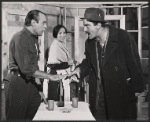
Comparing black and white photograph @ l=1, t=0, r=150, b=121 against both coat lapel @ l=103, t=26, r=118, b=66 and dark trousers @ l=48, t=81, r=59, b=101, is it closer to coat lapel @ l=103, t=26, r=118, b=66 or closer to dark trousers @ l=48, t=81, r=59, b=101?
coat lapel @ l=103, t=26, r=118, b=66

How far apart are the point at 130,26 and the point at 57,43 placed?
3.42 m

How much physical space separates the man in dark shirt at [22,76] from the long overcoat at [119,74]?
0.53m

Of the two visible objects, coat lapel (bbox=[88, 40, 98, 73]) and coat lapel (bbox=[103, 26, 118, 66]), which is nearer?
coat lapel (bbox=[103, 26, 118, 66])

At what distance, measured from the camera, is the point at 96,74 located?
9.81ft

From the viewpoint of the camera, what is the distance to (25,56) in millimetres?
2812

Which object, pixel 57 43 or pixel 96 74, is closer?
pixel 96 74

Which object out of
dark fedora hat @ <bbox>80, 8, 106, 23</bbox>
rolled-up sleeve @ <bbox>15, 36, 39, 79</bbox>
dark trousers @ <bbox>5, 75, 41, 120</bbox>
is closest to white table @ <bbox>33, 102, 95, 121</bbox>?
dark trousers @ <bbox>5, 75, 41, 120</bbox>

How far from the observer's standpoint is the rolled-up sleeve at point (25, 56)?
280 cm

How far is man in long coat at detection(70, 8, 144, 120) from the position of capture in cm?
284

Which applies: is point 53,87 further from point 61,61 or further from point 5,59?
Answer: point 5,59

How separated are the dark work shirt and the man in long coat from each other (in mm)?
671

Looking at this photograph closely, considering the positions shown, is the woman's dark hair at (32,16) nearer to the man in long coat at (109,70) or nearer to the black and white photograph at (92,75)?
the black and white photograph at (92,75)

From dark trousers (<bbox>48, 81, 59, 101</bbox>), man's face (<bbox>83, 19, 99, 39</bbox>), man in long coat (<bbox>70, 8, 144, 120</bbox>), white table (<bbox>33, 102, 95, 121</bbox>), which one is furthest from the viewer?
dark trousers (<bbox>48, 81, 59, 101</bbox>)

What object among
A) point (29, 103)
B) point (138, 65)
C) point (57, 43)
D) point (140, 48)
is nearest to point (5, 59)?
point (57, 43)
